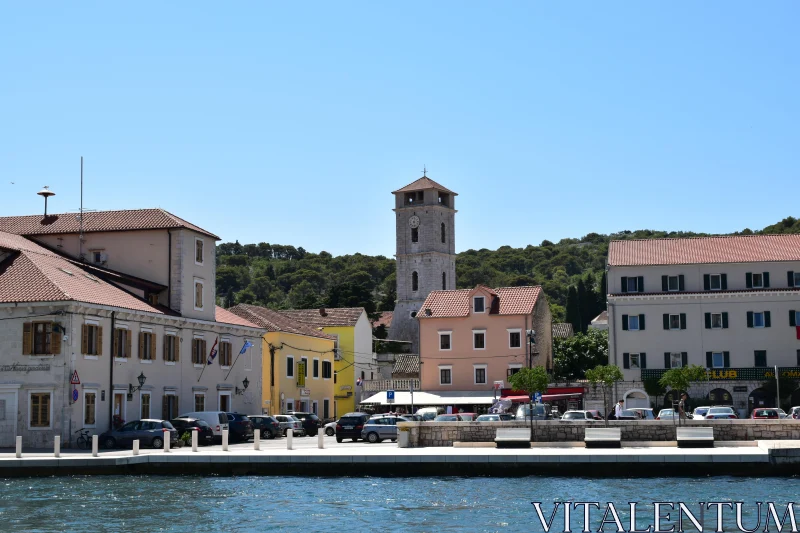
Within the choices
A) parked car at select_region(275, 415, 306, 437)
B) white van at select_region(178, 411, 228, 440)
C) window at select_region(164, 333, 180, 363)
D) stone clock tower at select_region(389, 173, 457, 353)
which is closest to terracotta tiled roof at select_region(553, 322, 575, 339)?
stone clock tower at select_region(389, 173, 457, 353)

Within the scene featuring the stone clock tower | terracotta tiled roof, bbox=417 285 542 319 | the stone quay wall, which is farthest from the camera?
the stone clock tower

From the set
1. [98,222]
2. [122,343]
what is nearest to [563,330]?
[98,222]

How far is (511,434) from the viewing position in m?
41.9

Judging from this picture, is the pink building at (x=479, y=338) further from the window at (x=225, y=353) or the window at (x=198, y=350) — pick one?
the window at (x=198, y=350)

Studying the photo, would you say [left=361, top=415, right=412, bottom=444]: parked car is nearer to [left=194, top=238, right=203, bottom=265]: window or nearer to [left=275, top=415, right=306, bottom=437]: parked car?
[left=275, top=415, right=306, bottom=437]: parked car

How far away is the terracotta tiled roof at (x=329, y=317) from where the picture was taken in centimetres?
8812

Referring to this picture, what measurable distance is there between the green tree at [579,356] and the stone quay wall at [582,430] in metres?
43.4

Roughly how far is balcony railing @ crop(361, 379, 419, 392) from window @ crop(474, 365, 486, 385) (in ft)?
17.8

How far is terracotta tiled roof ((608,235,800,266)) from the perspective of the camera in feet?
246

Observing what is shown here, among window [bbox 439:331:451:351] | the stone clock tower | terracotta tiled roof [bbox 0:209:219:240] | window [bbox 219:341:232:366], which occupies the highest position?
the stone clock tower

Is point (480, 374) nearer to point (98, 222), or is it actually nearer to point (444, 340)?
point (444, 340)

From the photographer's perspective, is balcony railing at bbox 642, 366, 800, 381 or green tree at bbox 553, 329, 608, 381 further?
green tree at bbox 553, 329, 608, 381

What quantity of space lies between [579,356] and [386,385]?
1618cm

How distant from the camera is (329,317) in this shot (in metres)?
89.4
